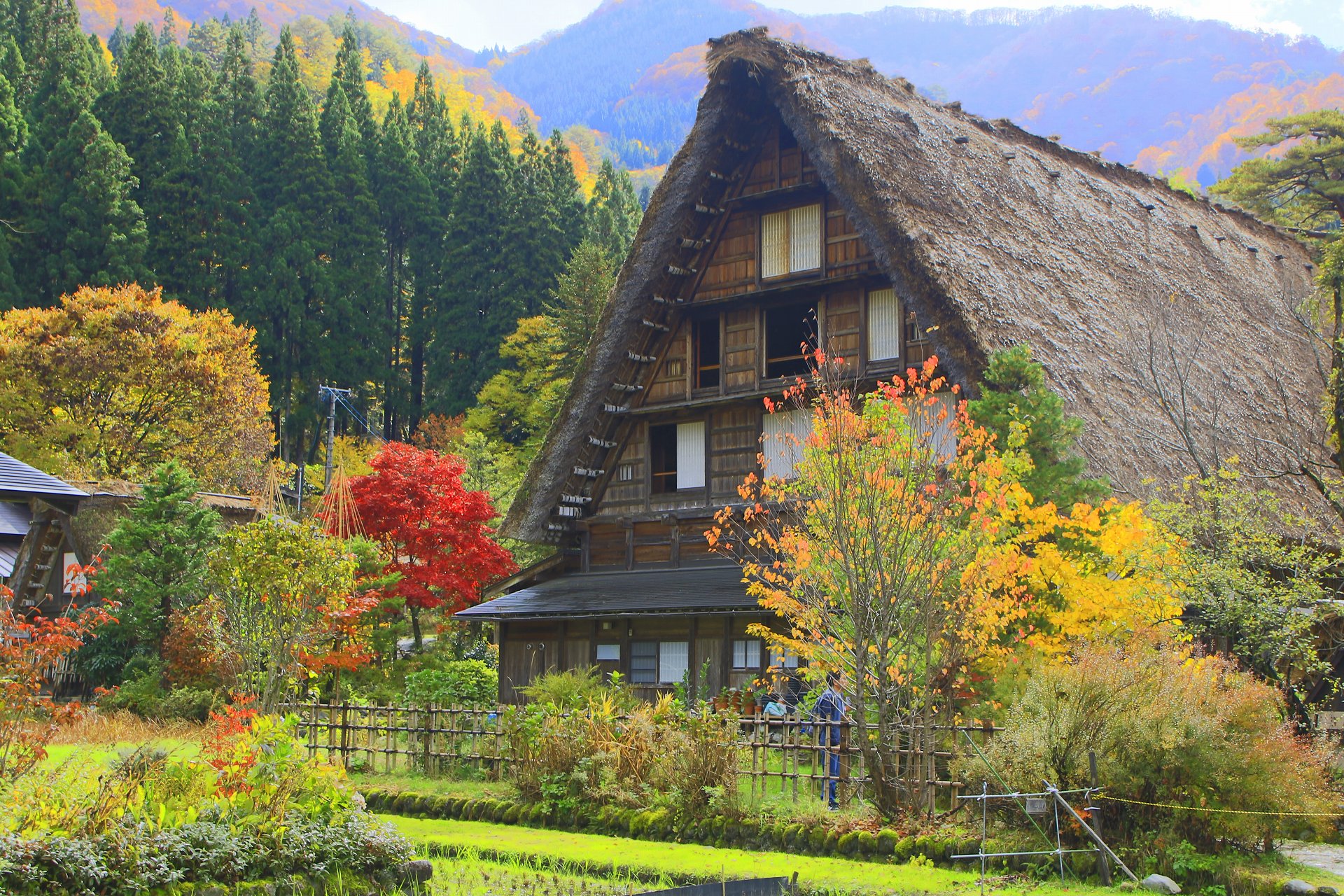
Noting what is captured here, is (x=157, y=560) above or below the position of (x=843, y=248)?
below

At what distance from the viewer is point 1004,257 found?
21.5 metres

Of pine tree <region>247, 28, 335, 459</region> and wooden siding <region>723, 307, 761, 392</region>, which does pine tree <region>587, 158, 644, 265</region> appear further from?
wooden siding <region>723, 307, 761, 392</region>

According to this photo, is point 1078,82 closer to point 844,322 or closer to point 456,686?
point 844,322

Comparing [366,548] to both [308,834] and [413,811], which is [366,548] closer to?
[413,811]

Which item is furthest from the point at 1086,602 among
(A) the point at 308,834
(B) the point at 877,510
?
(A) the point at 308,834

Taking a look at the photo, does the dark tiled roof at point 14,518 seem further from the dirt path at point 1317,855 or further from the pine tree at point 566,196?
the pine tree at point 566,196

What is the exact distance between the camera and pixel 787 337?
23109 mm

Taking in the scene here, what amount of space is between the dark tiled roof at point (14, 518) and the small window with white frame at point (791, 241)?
56.6 feet

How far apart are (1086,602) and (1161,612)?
2.70 ft

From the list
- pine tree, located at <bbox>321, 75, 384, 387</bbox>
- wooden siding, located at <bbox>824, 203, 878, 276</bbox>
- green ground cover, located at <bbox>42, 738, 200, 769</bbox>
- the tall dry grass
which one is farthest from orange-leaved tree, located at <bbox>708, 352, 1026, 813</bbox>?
pine tree, located at <bbox>321, 75, 384, 387</bbox>

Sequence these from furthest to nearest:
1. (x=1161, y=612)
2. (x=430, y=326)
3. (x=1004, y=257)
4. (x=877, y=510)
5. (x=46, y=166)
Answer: (x=430, y=326) → (x=46, y=166) → (x=1004, y=257) → (x=1161, y=612) → (x=877, y=510)

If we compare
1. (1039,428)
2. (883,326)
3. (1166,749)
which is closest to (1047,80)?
(883,326)

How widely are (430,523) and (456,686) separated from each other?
545cm

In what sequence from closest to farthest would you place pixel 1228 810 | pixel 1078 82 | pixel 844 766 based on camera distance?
pixel 1228 810 < pixel 844 766 < pixel 1078 82
